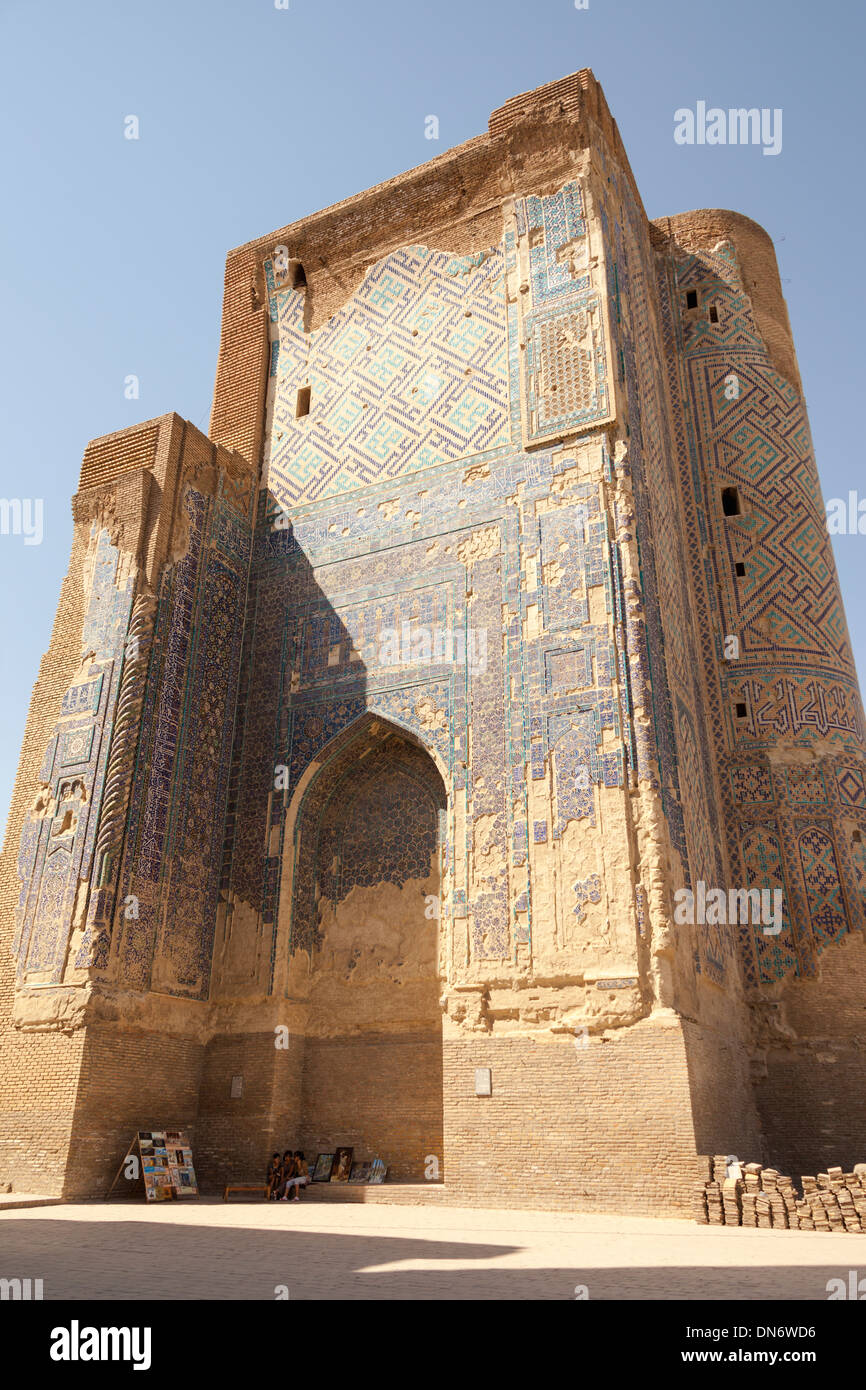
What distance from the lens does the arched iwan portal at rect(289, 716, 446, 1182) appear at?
926cm

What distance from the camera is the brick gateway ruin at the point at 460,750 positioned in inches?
325

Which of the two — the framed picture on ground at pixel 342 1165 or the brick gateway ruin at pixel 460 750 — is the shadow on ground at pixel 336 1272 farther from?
the framed picture on ground at pixel 342 1165

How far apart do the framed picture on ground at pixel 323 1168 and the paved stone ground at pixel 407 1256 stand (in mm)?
1781

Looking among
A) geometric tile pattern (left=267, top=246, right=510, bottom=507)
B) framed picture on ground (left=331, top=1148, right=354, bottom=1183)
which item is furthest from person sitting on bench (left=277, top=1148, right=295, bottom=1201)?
geometric tile pattern (left=267, top=246, right=510, bottom=507)

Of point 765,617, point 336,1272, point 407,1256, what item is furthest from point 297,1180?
point 765,617

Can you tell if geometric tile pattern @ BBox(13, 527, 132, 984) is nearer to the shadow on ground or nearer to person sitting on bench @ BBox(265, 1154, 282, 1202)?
person sitting on bench @ BBox(265, 1154, 282, 1202)

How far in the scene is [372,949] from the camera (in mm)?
9891

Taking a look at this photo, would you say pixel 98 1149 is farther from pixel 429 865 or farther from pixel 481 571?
pixel 481 571

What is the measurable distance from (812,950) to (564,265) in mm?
7516

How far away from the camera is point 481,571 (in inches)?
400

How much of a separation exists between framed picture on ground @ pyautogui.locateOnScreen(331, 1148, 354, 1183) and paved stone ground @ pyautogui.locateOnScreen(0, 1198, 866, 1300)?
1.70 meters

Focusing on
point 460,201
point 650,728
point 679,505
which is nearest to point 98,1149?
point 650,728

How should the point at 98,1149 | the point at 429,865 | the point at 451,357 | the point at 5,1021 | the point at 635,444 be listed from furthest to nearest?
1. the point at 451,357
2. the point at 635,444
3. the point at 429,865
4. the point at 5,1021
5. the point at 98,1149

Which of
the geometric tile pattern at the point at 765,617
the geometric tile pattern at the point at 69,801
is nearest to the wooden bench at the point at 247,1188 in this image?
the geometric tile pattern at the point at 69,801
